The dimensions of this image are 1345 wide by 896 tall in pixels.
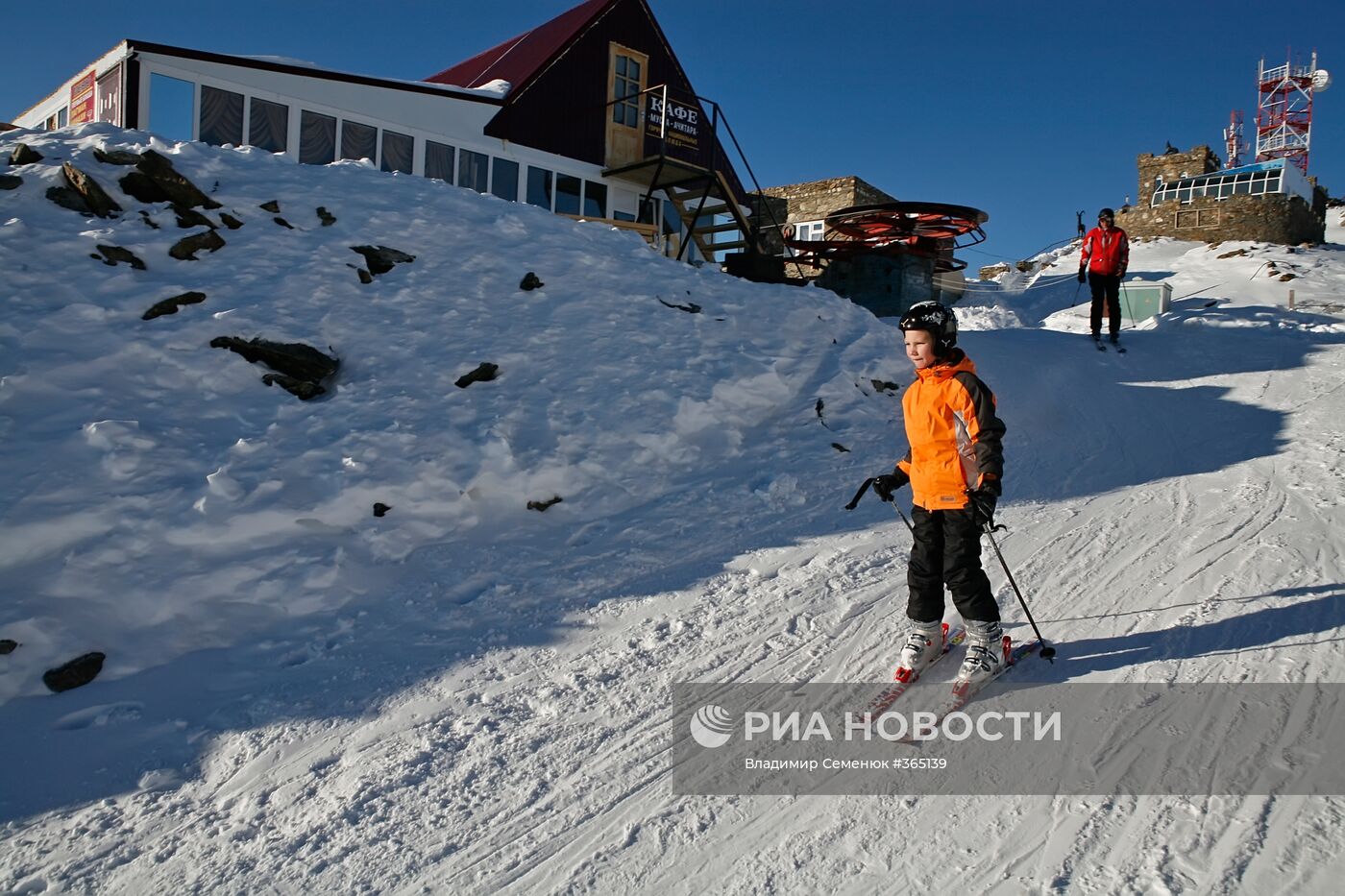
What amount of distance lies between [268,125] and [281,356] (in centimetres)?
816

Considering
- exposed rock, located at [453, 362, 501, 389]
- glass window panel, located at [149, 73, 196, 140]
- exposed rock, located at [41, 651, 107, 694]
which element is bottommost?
exposed rock, located at [41, 651, 107, 694]

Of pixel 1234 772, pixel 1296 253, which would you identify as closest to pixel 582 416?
pixel 1234 772

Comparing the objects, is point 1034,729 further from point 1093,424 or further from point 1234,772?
point 1093,424

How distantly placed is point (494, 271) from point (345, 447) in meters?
3.55

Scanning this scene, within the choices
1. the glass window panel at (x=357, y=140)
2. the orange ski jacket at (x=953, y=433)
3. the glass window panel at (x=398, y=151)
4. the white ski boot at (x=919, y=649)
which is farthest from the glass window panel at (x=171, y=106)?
the white ski boot at (x=919, y=649)

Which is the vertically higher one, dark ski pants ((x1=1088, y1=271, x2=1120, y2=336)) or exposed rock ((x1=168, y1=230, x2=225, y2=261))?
dark ski pants ((x1=1088, y1=271, x2=1120, y2=336))

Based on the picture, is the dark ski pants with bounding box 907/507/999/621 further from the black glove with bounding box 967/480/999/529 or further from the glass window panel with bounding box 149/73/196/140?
the glass window panel with bounding box 149/73/196/140

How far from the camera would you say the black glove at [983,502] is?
3.28 metres

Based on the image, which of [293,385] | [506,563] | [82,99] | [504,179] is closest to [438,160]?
[504,179]

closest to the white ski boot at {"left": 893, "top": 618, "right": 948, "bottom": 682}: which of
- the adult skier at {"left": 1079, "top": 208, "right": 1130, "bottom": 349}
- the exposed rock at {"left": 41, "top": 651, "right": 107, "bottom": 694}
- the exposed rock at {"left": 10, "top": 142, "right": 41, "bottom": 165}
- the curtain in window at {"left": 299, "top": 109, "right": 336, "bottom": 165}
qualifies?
the exposed rock at {"left": 41, "top": 651, "right": 107, "bottom": 694}

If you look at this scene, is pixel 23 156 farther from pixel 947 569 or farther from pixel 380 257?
pixel 947 569

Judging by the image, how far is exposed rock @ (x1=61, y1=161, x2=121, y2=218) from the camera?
7.08m

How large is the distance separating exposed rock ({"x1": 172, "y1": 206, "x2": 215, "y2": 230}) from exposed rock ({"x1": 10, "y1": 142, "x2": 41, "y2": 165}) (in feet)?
4.63

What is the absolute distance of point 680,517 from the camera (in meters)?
5.56
